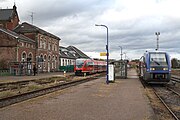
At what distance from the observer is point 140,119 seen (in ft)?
30.1

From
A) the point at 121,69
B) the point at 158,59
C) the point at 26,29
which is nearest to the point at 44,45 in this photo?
the point at 26,29

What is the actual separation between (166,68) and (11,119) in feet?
54.0

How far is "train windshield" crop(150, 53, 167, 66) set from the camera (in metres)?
22.9

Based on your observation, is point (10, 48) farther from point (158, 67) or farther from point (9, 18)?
point (158, 67)

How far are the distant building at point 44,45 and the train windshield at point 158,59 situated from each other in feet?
121

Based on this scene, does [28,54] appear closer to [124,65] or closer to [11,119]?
[124,65]

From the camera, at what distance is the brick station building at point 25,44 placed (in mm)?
51094

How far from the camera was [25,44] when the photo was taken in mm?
54812

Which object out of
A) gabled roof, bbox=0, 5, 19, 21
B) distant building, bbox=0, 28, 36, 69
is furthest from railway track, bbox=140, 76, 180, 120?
gabled roof, bbox=0, 5, 19, 21

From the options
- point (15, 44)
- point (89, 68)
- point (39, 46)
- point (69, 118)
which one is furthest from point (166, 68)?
point (39, 46)

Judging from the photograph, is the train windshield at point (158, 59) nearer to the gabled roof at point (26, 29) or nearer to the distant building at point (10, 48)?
the distant building at point (10, 48)

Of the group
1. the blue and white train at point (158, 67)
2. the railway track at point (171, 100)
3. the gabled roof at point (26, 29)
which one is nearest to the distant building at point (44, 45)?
the gabled roof at point (26, 29)

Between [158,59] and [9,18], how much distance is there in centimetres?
4986

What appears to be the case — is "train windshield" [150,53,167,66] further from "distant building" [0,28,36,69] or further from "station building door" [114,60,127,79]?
"distant building" [0,28,36,69]
